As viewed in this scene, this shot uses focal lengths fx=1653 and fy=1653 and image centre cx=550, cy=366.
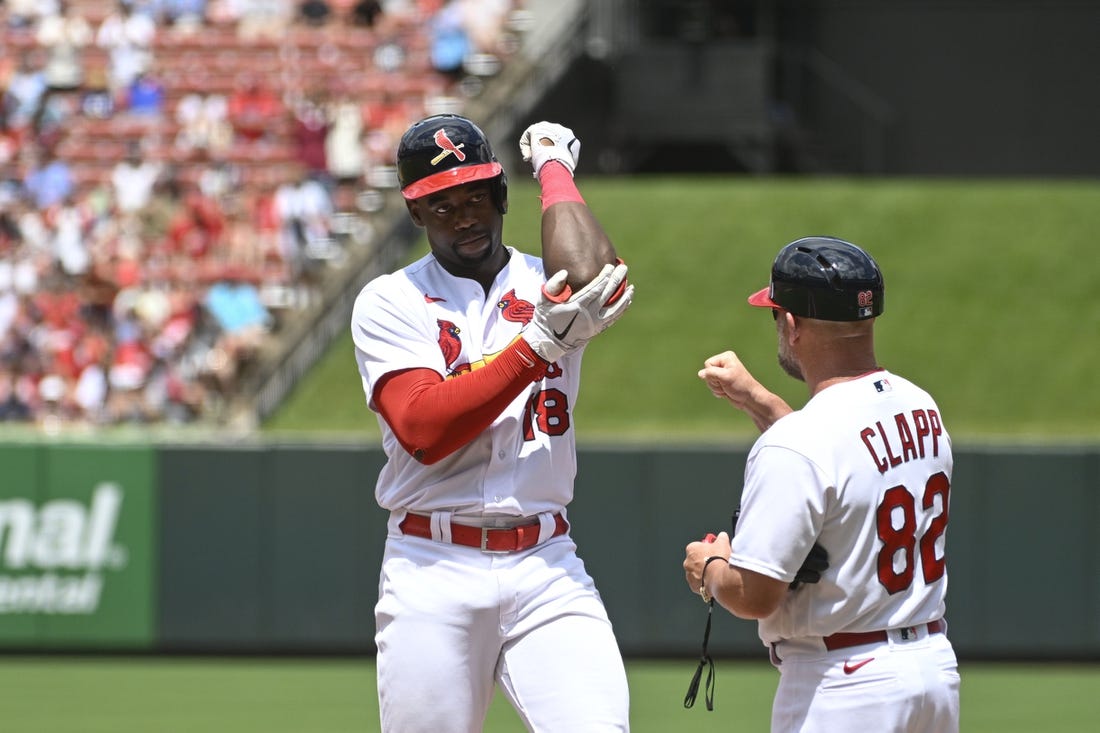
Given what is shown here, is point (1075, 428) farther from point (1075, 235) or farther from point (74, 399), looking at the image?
point (74, 399)

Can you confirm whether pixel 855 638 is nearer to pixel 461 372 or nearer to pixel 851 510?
pixel 851 510

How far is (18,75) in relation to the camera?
736 inches

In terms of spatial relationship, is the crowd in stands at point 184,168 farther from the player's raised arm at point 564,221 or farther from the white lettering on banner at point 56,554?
the player's raised arm at point 564,221

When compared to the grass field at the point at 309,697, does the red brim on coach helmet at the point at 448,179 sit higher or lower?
higher

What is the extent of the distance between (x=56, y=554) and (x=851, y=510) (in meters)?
8.25

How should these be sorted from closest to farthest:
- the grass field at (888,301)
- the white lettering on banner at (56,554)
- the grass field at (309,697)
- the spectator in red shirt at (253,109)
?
1. the grass field at (309,697)
2. the white lettering on banner at (56,554)
3. the grass field at (888,301)
4. the spectator in red shirt at (253,109)

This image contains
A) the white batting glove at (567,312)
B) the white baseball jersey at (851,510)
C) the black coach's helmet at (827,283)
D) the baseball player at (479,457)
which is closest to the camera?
the white baseball jersey at (851,510)

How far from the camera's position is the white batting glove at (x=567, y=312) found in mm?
3951

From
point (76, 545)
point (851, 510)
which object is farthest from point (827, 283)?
point (76, 545)

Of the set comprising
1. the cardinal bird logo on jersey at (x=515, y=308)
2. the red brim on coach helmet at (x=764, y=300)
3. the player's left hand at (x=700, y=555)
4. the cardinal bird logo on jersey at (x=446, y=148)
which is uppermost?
the cardinal bird logo on jersey at (x=446, y=148)

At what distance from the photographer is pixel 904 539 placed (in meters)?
3.63

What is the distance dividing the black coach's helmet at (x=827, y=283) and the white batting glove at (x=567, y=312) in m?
0.43

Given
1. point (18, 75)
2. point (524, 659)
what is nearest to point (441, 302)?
point (524, 659)

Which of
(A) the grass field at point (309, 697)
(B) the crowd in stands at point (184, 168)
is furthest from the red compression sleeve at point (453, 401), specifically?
(B) the crowd in stands at point (184, 168)
